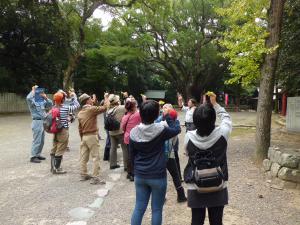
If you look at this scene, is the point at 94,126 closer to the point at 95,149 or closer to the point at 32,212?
the point at 95,149

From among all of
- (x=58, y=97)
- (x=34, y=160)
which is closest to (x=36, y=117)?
(x=34, y=160)

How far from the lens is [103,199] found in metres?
6.01

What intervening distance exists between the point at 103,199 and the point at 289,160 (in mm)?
3618

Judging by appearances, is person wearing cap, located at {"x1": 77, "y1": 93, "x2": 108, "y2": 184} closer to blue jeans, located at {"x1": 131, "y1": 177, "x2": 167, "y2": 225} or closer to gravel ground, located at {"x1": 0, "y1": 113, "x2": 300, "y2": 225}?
gravel ground, located at {"x1": 0, "y1": 113, "x2": 300, "y2": 225}

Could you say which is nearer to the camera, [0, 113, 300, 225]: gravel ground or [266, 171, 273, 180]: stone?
[0, 113, 300, 225]: gravel ground

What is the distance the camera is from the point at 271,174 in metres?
7.63

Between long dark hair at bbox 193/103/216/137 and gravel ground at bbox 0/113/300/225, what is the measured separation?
1.97m

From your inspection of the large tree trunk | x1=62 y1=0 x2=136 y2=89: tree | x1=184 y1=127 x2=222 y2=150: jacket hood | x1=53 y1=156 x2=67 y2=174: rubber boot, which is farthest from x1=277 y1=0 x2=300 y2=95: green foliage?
x1=62 y1=0 x2=136 y2=89: tree

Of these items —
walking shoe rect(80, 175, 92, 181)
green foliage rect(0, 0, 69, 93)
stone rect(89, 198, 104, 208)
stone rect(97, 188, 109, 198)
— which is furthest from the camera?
green foliage rect(0, 0, 69, 93)

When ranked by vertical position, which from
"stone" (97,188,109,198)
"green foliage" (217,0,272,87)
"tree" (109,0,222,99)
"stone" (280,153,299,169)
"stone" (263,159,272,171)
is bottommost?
"stone" (97,188,109,198)

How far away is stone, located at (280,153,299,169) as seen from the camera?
275 inches

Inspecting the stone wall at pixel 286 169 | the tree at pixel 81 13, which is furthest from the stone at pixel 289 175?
the tree at pixel 81 13

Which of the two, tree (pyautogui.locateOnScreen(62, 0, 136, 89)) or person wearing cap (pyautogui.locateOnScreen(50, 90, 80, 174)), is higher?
tree (pyautogui.locateOnScreen(62, 0, 136, 89))

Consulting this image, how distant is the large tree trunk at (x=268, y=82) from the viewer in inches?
350
